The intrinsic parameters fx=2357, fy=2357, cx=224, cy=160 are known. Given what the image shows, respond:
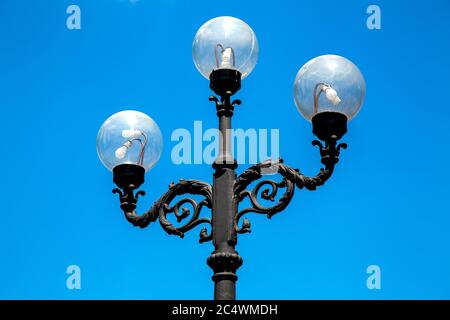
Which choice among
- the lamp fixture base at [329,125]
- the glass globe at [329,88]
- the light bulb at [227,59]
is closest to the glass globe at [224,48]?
the light bulb at [227,59]

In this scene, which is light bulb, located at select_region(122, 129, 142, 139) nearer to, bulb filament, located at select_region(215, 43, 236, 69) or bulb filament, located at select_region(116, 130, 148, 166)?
bulb filament, located at select_region(116, 130, 148, 166)

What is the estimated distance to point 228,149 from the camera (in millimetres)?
17062

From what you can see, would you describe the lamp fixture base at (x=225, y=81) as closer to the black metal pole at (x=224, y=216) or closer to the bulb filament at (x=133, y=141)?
the black metal pole at (x=224, y=216)

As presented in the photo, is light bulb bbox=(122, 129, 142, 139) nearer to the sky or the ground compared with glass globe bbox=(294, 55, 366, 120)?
nearer to the ground

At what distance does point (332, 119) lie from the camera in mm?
16953

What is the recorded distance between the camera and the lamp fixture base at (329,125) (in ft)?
55.6

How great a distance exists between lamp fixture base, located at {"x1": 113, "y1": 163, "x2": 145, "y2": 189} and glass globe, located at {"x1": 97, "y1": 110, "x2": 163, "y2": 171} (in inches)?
1.6

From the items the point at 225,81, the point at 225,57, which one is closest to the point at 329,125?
the point at 225,81

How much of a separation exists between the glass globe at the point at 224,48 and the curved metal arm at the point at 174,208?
88 centimetres

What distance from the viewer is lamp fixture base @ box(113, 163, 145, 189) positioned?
17453 millimetres

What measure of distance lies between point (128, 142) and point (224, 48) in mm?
1007

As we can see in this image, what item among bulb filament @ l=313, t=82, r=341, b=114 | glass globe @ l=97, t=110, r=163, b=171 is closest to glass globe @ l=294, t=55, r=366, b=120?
bulb filament @ l=313, t=82, r=341, b=114
